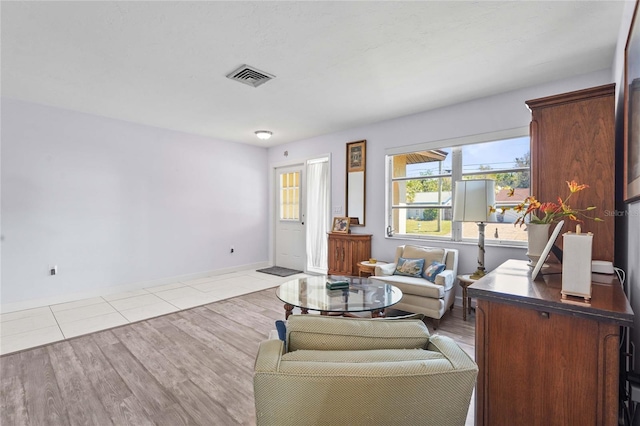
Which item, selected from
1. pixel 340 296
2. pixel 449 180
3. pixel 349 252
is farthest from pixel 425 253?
pixel 340 296

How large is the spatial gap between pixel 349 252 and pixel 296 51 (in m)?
2.94

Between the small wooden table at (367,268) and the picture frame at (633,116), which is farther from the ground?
the picture frame at (633,116)

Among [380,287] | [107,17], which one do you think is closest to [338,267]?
[380,287]

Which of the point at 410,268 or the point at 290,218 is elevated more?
the point at 290,218

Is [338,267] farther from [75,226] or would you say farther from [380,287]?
[75,226]

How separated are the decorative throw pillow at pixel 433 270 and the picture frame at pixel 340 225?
Result: 161 centimetres

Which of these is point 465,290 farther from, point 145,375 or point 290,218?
point 290,218

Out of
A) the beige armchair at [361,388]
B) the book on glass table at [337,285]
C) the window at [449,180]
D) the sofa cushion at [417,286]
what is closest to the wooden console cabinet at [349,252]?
the window at [449,180]

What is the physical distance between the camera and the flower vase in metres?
1.64

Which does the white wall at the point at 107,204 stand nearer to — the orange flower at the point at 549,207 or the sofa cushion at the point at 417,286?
the sofa cushion at the point at 417,286

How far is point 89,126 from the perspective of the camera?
13.6ft

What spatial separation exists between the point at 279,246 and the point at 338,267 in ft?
6.84

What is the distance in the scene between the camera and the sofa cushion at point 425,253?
3.52 metres

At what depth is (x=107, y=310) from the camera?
11.9 ft
